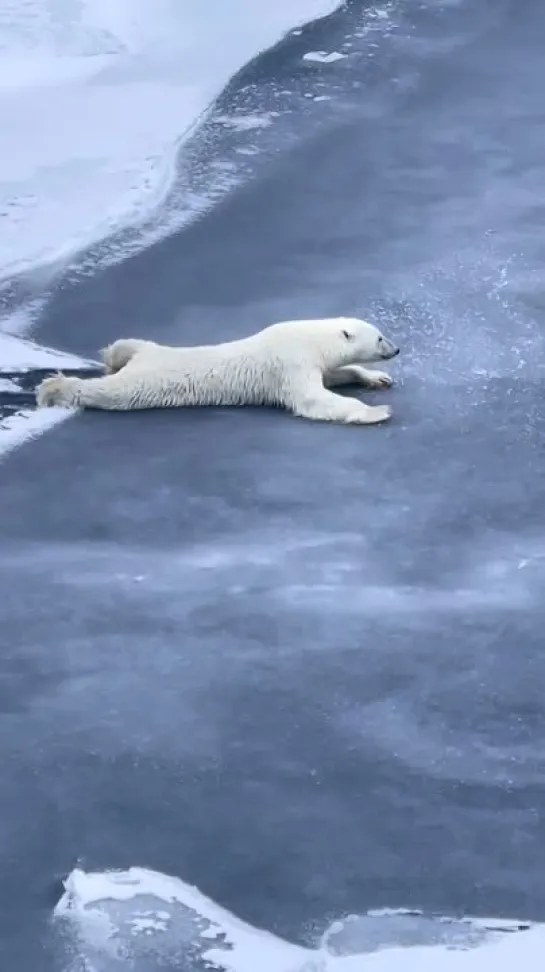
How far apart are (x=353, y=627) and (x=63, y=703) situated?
2.68 ft

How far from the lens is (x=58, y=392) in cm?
531

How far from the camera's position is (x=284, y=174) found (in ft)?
25.1

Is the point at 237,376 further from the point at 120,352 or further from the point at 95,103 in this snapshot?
the point at 95,103

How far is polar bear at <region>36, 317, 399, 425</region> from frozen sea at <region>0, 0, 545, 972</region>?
84 millimetres

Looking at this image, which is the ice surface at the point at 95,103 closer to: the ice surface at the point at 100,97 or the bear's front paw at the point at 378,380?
the ice surface at the point at 100,97

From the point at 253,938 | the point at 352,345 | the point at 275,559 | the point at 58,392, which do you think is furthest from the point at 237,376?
the point at 253,938

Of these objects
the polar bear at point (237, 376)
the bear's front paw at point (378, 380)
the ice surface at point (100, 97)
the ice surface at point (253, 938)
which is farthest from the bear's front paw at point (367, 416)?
the ice surface at point (253, 938)

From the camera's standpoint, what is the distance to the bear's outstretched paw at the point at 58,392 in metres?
5.30

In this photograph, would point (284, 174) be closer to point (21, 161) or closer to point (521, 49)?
point (21, 161)

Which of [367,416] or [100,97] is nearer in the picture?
[367,416]

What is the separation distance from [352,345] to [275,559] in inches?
53.9

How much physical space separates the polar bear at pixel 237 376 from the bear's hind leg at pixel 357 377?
62mm

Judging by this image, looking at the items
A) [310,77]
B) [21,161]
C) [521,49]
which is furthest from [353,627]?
[521,49]

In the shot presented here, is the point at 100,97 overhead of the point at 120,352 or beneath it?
overhead
